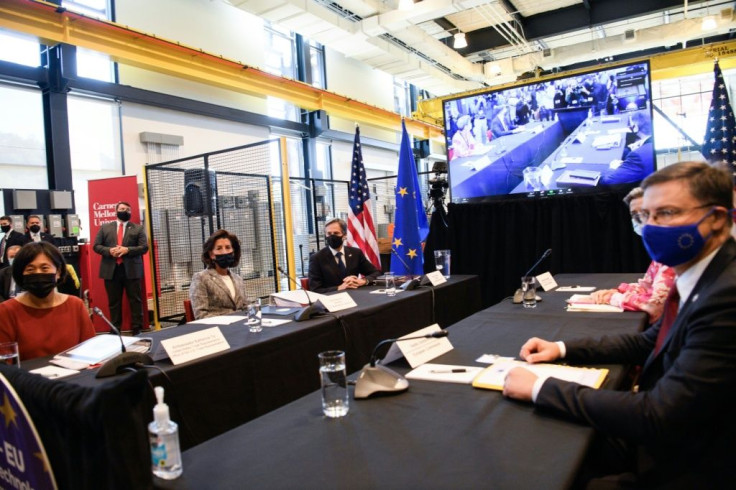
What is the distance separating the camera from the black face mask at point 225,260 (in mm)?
3217

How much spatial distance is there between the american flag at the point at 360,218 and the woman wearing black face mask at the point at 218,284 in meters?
2.47

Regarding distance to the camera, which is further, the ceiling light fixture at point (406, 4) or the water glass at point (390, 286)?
the ceiling light fixture at point (406, 4)

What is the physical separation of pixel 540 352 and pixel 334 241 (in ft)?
9.43

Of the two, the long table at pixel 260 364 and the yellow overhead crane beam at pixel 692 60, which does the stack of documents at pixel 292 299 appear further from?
the yellow overhead crane beam at pixel 692 60

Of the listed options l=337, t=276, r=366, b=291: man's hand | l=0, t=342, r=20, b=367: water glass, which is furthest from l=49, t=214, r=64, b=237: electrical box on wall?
l=0, t=342, r=20, b=367: water glass

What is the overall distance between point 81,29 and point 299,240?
160 inches

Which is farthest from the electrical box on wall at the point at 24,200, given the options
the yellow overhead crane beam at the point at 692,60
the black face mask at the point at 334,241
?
the yellow overhead crane beam at the point at 692,60

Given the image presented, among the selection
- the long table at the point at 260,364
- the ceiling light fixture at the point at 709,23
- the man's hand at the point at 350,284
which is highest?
the ceiling light fixture at the point at 709,23

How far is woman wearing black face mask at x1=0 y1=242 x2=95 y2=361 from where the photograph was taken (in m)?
2.17

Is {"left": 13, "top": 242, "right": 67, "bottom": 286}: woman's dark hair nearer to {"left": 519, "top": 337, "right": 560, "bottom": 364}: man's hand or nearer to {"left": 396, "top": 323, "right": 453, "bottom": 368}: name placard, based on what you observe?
{"left": 396, "top": 323, "right": 453, "bottom": 368}: name placard

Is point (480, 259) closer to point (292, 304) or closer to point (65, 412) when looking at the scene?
point (292, 304)

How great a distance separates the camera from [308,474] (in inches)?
36.5

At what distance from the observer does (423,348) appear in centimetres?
170

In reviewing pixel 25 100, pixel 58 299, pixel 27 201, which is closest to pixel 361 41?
pixel 25 100
